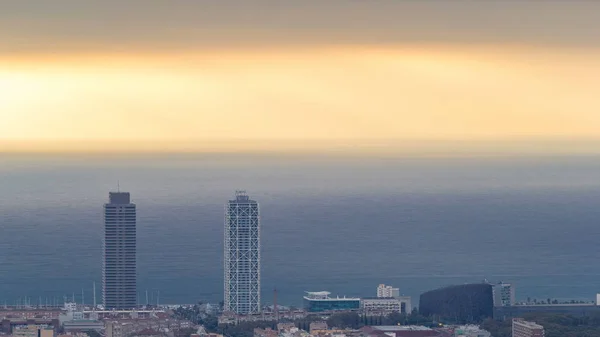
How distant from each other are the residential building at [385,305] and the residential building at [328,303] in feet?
0.80

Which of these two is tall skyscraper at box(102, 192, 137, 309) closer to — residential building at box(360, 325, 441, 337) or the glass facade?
the glass facade

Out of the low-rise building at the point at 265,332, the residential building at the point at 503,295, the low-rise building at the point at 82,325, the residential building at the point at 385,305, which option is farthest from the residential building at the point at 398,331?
the low-rise building at the point at 82,325

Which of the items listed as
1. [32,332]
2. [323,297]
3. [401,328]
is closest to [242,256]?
[323,297]

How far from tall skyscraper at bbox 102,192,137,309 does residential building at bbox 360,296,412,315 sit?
5614mm

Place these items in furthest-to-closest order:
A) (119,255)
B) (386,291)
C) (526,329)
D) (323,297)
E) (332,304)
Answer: (119,255)
(386,291)
(323,297)
(332,304)
(526,329)

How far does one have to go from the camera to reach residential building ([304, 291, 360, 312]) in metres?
43.1

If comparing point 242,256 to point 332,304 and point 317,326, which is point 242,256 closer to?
point 332,304

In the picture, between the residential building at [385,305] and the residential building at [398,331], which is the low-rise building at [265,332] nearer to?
the residential building at [398,331]

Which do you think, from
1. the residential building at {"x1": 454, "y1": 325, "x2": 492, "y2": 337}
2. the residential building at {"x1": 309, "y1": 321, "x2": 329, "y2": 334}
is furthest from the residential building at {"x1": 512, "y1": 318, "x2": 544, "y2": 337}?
the residential building at {"x1": 309, "y1": 321, "x2": 329, "y2": 334}

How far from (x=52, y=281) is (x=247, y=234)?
7110 millimetres

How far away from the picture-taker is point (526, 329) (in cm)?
3456

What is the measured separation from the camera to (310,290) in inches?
1937

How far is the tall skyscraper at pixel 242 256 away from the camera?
145 ft

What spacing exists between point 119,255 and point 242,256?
3.24m
